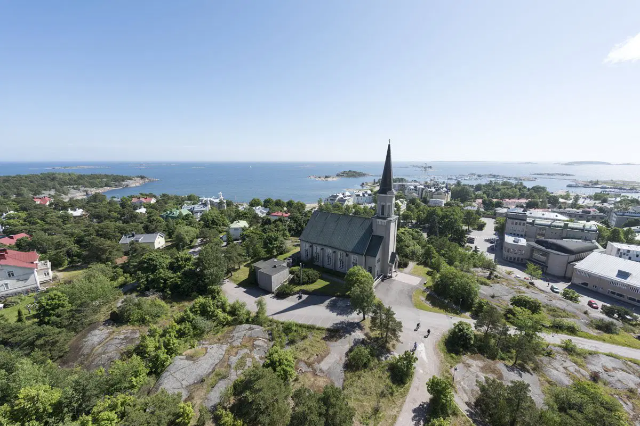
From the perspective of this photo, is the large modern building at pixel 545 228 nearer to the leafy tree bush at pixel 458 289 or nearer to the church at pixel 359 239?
the leafy tree bush at pixel 458 289

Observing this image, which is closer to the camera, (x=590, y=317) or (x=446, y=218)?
(x=590, y=317)

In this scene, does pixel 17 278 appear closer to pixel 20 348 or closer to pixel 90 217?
pixel 20 348

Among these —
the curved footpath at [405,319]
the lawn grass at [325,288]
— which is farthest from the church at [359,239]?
the curved footpath at [405,319]

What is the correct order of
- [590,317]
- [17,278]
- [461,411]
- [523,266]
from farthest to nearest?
[523,266], [17,278], [590,317], [461,411]

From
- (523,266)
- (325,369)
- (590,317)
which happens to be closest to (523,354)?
(325,369)

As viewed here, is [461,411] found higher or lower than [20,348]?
lower

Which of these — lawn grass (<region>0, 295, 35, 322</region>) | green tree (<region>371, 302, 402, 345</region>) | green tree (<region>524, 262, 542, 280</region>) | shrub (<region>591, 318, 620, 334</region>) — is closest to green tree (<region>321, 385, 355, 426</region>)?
green tree (<region>371, 302, 402, 345</region>)

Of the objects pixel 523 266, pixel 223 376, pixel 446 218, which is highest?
pixel 446 218
